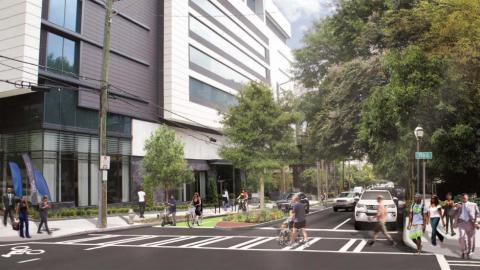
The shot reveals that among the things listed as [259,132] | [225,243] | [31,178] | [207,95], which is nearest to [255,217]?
[225,243]

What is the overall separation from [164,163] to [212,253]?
1751cm

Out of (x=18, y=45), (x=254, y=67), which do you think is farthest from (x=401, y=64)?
(x=254, y=67)

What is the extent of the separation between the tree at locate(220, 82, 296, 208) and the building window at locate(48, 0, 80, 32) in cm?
1228

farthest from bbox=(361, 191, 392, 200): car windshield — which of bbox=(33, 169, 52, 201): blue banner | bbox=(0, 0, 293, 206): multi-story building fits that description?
bbox=(33, 169, 52, 201): blue banner

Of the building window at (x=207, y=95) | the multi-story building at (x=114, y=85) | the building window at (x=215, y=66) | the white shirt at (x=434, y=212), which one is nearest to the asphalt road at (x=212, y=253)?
the white shirt at (x=434, y=212)

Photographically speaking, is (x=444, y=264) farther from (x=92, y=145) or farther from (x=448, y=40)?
(x=92, y=145)

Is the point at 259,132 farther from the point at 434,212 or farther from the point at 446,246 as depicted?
the point at 446,246

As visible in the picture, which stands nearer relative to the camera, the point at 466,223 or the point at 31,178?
the point at 466,223

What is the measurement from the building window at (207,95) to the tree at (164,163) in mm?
10368

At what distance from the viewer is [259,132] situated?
114 feet

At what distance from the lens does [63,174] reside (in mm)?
30453

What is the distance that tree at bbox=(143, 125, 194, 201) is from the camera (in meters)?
31.5

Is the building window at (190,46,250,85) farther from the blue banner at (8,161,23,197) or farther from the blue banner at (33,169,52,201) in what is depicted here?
the blue banner at (8,161,23,197)

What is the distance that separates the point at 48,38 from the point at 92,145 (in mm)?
7580
